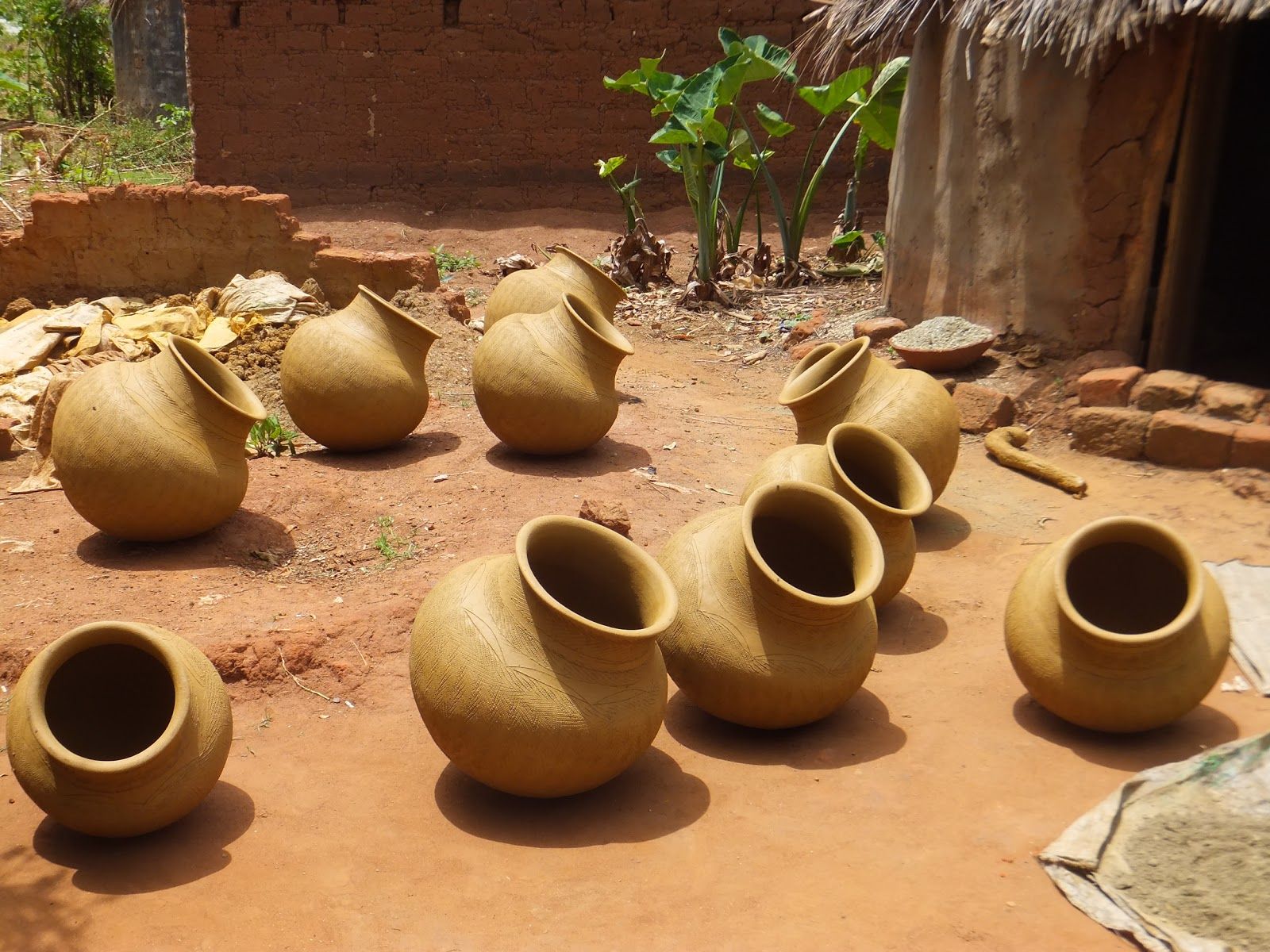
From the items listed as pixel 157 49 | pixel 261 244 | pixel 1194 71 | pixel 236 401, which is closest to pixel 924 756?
pixel 236 401

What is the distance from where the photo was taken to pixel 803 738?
4055 millimetres

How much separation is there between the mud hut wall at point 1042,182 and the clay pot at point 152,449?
4843mm

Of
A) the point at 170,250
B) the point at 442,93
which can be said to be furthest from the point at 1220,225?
the point at 170,250

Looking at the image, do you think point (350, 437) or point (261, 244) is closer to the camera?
point (350, 437)

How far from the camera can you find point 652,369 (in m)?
9.16

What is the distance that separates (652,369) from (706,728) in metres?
5.30

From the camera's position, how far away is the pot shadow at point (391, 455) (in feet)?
22.1

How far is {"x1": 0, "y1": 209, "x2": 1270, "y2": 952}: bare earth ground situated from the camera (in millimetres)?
3020

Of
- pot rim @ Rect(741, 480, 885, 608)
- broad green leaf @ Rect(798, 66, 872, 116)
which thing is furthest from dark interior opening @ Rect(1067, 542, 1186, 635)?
broad green leaf @ Rect(798, 66, 872, 116)

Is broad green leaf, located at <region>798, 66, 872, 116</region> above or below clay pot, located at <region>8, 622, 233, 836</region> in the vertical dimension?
above

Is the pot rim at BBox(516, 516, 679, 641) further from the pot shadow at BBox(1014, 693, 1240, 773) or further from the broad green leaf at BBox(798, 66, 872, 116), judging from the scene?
the broad green leaf at BBox(798, 66, 872, 116)

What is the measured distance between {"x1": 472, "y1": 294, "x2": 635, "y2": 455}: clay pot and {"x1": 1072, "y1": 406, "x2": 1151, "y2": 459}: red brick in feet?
9.01

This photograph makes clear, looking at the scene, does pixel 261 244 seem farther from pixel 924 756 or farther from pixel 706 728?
pixel 924 756

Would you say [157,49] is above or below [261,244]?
above
